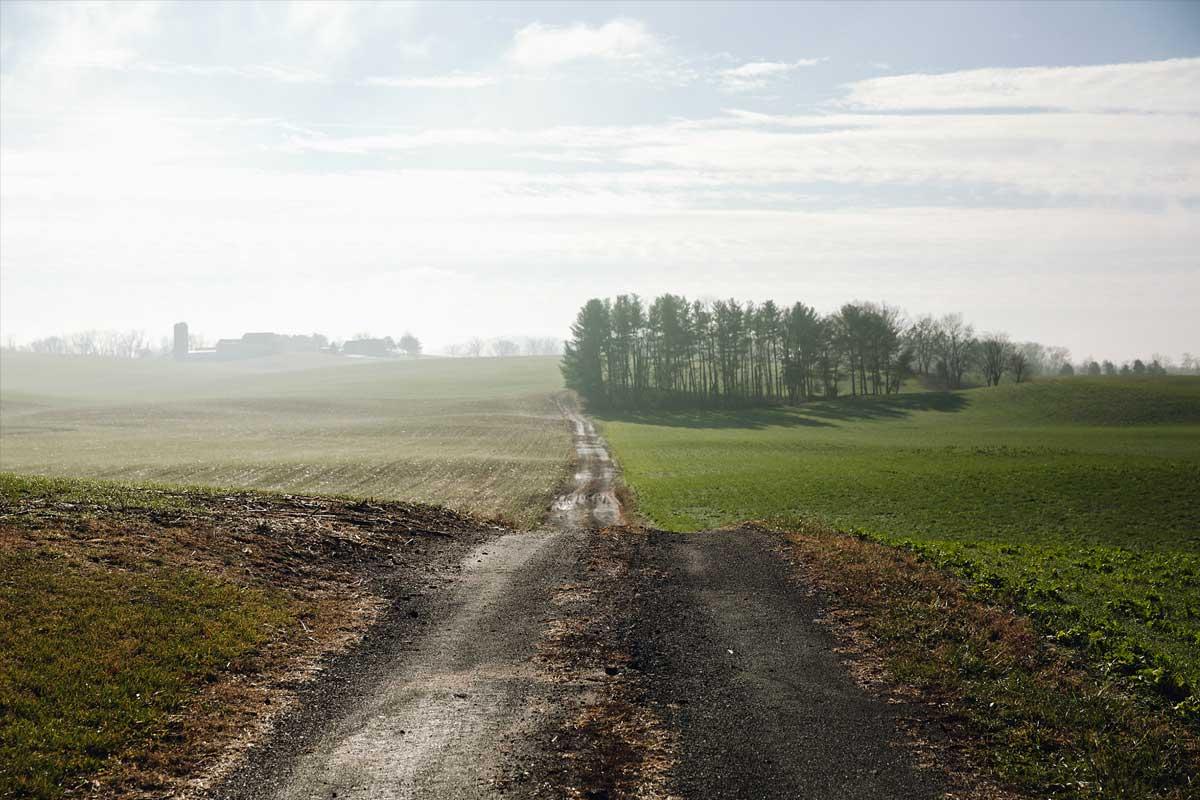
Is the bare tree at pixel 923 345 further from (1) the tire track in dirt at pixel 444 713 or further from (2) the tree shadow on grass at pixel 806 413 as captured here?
(1) the tire track in dirt at pixel 444 713

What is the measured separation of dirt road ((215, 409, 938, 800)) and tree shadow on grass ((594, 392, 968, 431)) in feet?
247

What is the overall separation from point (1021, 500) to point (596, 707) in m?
29.8

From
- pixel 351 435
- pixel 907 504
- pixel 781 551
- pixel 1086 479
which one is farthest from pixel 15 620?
pixel 351 435

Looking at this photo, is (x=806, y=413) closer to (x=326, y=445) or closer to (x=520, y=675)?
(x=326, y=445)

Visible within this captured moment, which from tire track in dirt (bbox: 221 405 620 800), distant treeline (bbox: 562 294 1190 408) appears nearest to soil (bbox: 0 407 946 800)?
tire track in dirt (bbox: 221 405 620 800)

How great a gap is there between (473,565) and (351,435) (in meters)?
59.5

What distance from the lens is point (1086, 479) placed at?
1508 inches

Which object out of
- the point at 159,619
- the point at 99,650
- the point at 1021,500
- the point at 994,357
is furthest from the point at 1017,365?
the point at 99,650

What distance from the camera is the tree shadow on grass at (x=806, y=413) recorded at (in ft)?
317

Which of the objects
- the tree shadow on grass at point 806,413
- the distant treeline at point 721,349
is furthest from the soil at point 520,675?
the distant treeline at point 721,349

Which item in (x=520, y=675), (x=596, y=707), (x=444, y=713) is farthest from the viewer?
(x=520, y=675)

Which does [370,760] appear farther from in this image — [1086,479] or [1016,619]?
[1086,479]

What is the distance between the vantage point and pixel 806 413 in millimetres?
104250

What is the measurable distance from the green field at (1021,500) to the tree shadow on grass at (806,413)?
5587mm
